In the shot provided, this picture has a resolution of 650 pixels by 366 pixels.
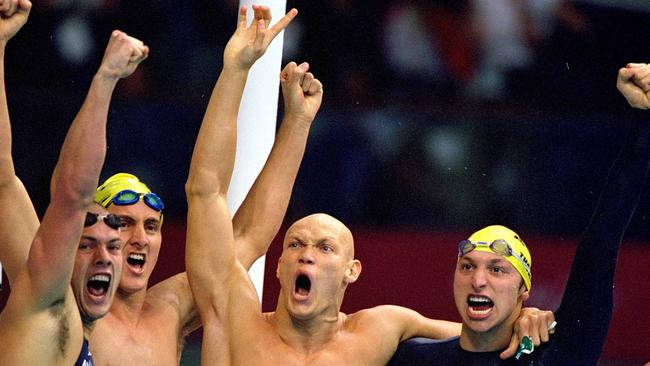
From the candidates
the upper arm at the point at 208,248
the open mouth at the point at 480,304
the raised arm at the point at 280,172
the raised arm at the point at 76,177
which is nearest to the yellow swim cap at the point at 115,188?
the upper arm at the point at 208,248

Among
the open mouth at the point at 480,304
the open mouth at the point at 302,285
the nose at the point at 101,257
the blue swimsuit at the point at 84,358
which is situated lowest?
the blue swimsuit at the point at 84,358

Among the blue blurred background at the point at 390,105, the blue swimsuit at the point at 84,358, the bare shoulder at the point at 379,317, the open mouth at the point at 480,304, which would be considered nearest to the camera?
the blue swimsuit at the point at 84,358

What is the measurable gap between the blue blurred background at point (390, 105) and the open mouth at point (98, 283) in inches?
146

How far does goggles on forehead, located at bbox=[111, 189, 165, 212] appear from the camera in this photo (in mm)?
3705

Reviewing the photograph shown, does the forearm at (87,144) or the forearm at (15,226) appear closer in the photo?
the forearm at (87,144)

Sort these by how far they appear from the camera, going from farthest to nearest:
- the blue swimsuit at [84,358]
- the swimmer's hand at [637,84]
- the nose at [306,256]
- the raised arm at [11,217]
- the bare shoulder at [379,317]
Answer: the bare shoulder at [379,317], the nose at [306,256], the swimmer's hand at [637,84], the raised arm at [11,217], the blue swimsuit at [84,358]

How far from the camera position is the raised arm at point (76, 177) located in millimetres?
2709

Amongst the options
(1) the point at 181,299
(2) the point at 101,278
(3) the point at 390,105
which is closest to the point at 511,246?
(1) the point at 181,299

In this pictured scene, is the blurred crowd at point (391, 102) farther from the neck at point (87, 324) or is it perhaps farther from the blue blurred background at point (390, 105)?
the neck at point (87, 324)

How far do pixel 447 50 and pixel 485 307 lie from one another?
444 centimetres

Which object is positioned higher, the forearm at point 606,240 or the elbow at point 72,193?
the forearm at point 606,240

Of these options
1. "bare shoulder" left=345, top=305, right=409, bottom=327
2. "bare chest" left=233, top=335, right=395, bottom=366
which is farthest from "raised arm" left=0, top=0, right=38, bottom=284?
"bare shoulder" left=345, top=305, right=409, bottom=327

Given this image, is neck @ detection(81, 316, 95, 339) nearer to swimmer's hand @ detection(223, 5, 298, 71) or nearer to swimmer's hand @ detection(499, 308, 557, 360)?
swimmer's hand @ detection(223, 5, 298, 71)

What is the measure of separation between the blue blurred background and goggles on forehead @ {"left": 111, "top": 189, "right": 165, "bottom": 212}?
3130 mm
